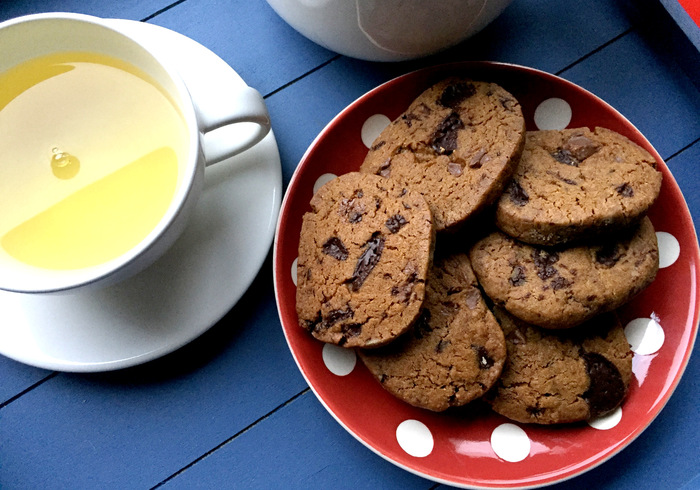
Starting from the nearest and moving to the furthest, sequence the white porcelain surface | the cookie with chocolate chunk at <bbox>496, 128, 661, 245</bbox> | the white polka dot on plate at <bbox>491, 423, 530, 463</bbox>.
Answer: the white porcelain surface, the cookie with chocolate chunk at <bbox>496, 128, 661, 245</bbox>, the white polka dot on plate at <bbox>491, 423, 530, 463</bbox>

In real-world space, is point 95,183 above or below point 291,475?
above

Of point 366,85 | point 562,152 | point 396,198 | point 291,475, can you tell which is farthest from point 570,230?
point 291,475

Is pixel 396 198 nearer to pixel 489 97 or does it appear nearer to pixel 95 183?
pixel 489 97

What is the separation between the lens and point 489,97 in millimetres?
1041

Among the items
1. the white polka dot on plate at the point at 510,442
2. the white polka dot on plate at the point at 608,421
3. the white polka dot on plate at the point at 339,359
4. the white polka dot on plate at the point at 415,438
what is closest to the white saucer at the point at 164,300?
the white polka dot on plate at the point at 339,359

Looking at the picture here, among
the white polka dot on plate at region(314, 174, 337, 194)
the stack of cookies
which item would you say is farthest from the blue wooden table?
the stack of cookies

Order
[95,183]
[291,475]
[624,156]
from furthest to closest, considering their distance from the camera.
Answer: [291,475] → [624,156] → [95,183]

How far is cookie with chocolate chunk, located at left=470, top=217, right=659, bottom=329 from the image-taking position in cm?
98

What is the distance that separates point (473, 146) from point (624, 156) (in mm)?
253

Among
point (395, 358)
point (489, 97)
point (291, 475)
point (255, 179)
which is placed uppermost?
point (489, 97)

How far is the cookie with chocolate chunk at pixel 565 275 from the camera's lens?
3.23ft

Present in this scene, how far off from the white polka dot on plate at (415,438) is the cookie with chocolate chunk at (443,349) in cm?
6

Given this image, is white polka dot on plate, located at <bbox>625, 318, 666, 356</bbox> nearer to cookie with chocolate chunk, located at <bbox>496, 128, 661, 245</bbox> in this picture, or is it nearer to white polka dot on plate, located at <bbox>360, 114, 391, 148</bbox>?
cookie with chocolate chunk, located at <bbox>496, 128, 661, 245</bbox>

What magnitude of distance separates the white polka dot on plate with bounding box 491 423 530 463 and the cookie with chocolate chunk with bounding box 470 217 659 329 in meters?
0.21
